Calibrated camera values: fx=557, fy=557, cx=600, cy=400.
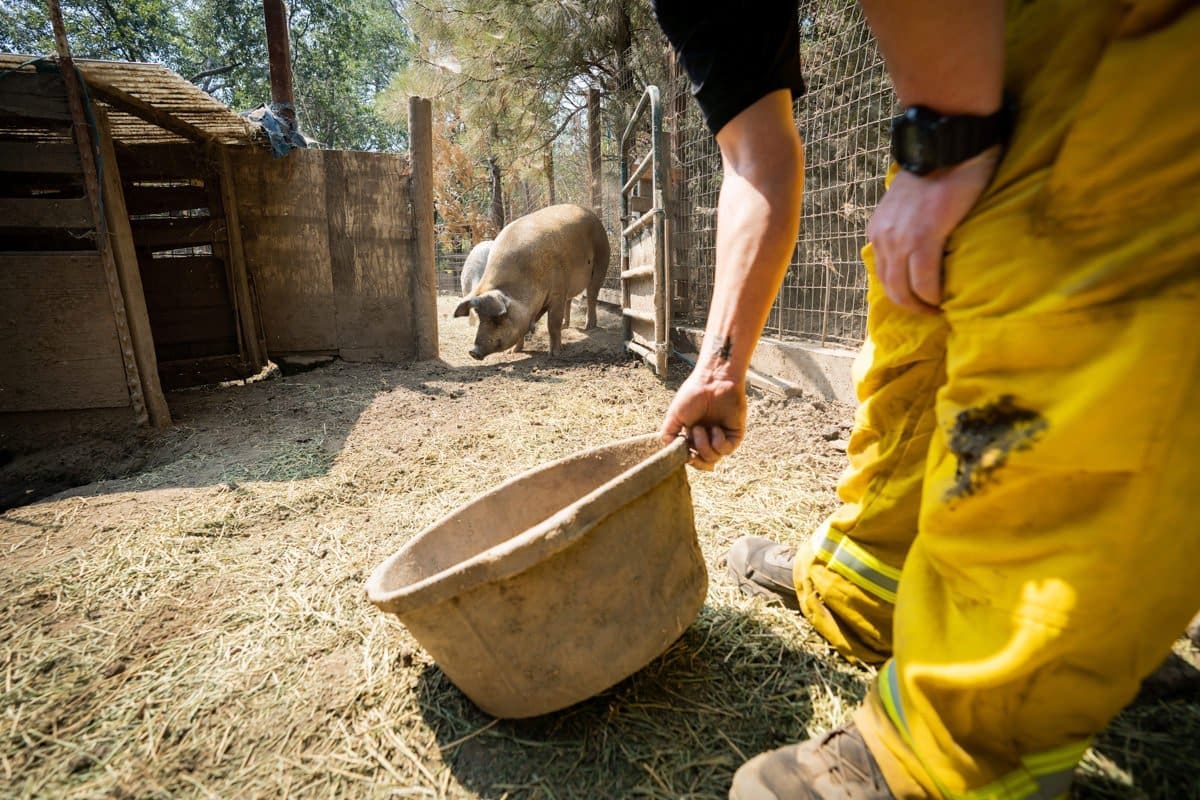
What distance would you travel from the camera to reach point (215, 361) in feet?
18.0

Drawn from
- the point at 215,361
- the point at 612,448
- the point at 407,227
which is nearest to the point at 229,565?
the point at 612,448

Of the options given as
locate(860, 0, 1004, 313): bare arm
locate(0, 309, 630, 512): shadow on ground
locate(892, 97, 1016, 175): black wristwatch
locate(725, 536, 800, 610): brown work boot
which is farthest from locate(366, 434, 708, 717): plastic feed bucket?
locate(0, 309, 630, 512): shadow on ground

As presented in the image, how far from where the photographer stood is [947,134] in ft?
2.51

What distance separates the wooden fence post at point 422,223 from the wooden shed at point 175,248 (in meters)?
0.02

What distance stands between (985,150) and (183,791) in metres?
1.97

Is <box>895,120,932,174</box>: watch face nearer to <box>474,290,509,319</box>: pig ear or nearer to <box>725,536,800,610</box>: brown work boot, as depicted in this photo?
<box>725,536,800,610</box>: brown work boot

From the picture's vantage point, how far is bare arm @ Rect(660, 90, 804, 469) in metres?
1.26

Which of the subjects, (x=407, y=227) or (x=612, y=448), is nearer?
(x=612, y=448)

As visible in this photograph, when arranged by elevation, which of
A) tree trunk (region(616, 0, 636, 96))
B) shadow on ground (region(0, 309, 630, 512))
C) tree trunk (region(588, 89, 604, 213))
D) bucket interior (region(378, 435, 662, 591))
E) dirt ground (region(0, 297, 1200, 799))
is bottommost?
shadow on ground (region(0, 309, 630, 512))

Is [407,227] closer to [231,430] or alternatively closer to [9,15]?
[231,430]

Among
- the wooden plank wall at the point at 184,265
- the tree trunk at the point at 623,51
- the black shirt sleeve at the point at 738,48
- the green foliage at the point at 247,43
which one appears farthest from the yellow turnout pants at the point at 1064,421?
the green foliage at the point at 247,43

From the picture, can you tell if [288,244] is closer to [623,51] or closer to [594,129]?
[594,129]

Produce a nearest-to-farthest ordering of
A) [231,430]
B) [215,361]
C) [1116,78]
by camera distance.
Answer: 1. [1116,78]
2. [231,430]
3. [215,361]

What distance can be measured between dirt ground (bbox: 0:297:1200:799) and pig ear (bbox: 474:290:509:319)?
328 cm
